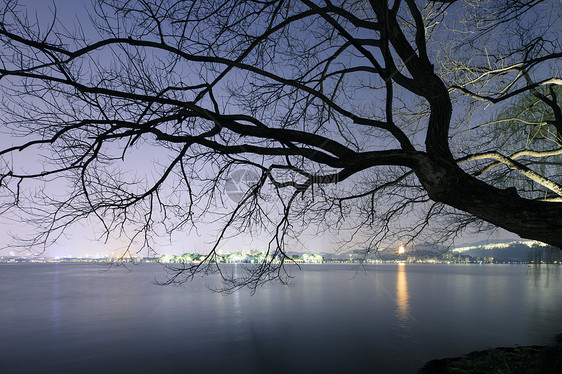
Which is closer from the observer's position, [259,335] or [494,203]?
[494,203]

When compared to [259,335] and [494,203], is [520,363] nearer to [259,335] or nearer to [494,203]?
[494,203]

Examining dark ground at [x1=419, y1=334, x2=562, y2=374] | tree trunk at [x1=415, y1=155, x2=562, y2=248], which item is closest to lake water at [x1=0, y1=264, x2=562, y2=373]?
dark ground at [x1=419, y1=334, x2=562, y2=374]

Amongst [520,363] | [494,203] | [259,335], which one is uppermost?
[494,203]

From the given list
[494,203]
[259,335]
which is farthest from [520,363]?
[259,335]

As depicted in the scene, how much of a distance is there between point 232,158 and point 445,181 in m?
2.59

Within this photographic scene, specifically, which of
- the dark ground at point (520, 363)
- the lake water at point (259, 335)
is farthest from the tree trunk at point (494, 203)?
the lake water at point (259, 335)

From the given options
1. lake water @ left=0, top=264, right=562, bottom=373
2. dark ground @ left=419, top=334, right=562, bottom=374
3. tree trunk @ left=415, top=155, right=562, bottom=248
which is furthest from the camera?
lake water @ left=0, top=264, right=562, bottom=373

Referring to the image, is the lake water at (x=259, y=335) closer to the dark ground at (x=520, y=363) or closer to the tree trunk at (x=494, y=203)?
the dark ground at (x=520, y=363)

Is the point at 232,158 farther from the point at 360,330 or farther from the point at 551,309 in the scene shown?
the point at 551,309

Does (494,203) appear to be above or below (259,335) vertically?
above

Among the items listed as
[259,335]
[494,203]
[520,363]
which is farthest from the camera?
[259,335]

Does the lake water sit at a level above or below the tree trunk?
below

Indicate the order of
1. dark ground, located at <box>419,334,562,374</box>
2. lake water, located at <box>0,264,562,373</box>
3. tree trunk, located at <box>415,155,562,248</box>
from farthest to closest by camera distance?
lake water, located at <box>0,264,562,373</box> < dark ground, located at <box>419,334,562,374</box> < tree trunk, located at <box>415,155,562,248</box>

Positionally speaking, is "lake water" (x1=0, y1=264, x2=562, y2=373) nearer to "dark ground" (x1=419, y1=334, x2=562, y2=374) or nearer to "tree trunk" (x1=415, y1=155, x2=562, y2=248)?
"dark ground" (x1=419, y1=334, x2=562, y2=374)
